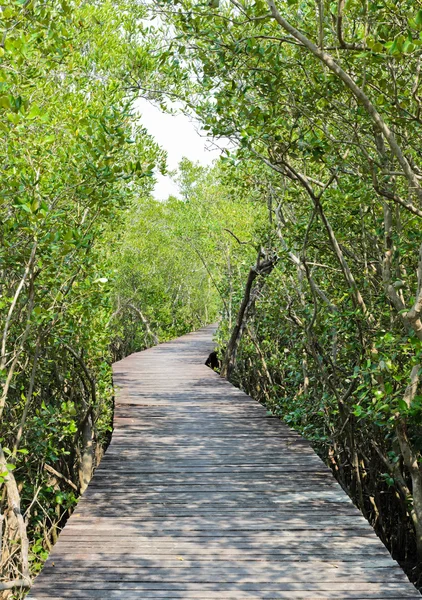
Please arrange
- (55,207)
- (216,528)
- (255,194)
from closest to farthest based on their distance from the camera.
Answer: (216,528) < (55,207) < (255,194)

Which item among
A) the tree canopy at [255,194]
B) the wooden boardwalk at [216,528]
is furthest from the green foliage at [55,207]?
the wooden boardwalk at [216,528]

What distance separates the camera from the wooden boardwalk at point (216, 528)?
2.73m

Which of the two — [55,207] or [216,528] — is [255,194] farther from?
[216,528]

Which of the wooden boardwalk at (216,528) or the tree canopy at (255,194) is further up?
the tree canopy at (255,194)

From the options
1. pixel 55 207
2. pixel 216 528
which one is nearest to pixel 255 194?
pixel 55 207

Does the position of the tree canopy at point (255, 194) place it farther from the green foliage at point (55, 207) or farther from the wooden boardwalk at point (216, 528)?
the wooden boardwalk at point (216, 528)

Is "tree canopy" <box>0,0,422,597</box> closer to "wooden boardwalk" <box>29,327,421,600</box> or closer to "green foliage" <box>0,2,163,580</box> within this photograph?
"green foliage" <box>0,2,163,580</box>

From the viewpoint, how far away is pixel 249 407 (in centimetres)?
675

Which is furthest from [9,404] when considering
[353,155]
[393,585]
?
[393,585]

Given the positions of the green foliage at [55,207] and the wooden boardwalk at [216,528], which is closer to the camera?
the wooden boardwalk at [216,528]

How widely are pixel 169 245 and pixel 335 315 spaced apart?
54.6 ft

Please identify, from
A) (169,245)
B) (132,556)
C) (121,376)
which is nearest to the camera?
(132,556)

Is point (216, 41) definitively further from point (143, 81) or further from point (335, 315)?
point (143, 81)

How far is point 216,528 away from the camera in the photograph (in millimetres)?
3381
